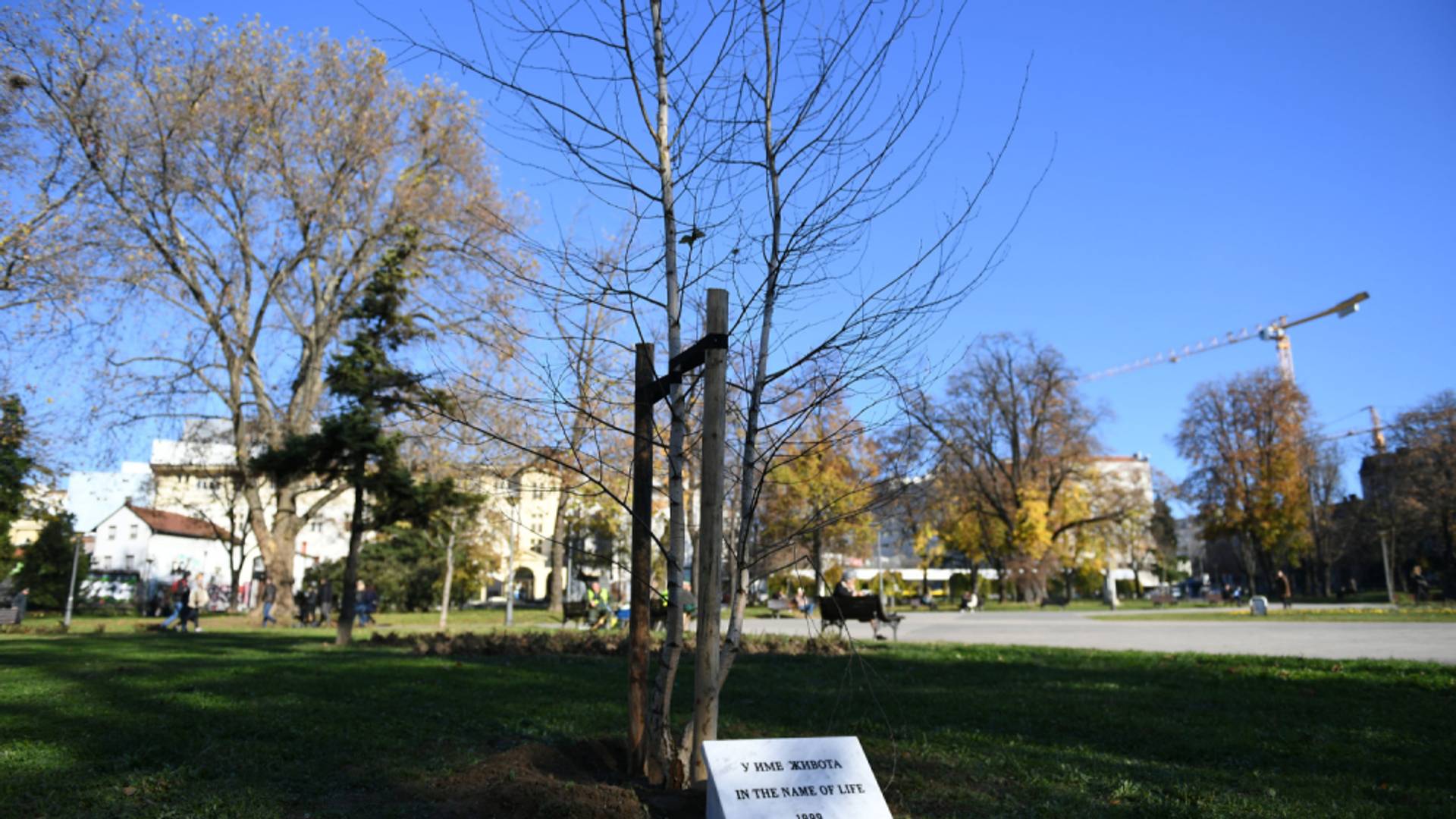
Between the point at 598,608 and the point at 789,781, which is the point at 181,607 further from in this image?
the point at 789,781

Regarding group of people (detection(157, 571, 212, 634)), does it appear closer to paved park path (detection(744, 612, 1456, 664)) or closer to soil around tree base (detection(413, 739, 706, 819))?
paved park path (detection(744, 612, 1456, 664))

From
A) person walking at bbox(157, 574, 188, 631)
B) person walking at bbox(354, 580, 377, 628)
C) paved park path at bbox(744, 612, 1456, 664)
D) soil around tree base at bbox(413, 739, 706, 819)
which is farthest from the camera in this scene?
person walking at bbox(354, 580, 377, 628)

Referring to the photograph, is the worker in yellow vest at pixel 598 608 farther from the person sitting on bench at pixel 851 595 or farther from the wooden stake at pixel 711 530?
the wooden stake at pixel 711 530

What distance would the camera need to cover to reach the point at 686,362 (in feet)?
16.0

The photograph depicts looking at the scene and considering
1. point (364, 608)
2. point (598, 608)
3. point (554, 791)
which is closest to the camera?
point (554, 791)

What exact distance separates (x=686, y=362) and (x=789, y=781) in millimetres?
2134

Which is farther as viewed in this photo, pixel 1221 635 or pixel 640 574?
pixel 1221 635

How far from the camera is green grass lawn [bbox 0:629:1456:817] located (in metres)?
5.04

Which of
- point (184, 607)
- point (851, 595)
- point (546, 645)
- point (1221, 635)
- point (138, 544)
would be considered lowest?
point (1221, 635)

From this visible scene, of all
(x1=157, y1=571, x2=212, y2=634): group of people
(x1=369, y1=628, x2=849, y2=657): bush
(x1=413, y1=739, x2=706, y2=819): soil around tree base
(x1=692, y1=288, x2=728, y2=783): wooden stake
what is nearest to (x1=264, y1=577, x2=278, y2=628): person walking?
(x1=157, y1=571, x2=212, y2=634): group of people

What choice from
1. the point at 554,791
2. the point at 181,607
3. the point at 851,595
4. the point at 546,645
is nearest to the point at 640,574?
the point at 554,791

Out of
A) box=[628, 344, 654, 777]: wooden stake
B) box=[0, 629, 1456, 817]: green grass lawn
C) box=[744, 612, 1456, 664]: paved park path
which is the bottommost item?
box=[744, 612, 1456, 664]: paved park path

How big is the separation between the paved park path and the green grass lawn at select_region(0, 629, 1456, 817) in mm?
2729

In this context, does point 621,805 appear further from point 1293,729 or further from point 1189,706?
point 1189,706
